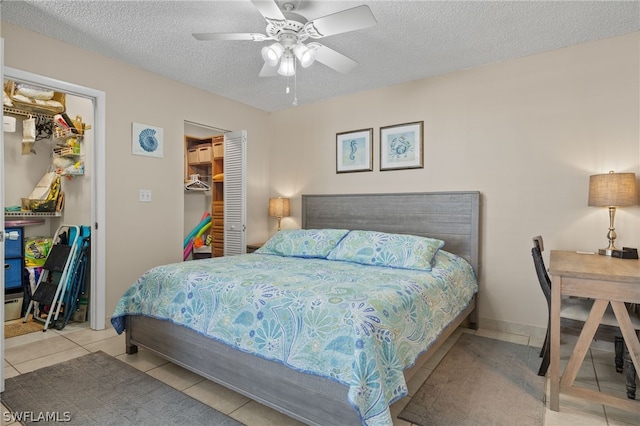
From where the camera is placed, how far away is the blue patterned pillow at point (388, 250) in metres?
2.70

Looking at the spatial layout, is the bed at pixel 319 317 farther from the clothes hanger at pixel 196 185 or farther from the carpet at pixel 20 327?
the clothes hanger at pixel 196 185

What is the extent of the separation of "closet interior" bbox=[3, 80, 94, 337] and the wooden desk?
12.7ft

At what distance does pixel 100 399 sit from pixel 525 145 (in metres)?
3.71

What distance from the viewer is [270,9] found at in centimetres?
193

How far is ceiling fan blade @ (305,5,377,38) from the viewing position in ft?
6.16

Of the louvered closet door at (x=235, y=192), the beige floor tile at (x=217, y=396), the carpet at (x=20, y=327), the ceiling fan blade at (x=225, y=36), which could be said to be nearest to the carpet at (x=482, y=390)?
the beige floor tile at (x=217, y=396)

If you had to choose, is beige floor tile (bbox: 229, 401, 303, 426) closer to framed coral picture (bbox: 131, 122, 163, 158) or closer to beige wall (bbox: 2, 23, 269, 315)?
beige wall (bbox: 2, 23, 269, 315)

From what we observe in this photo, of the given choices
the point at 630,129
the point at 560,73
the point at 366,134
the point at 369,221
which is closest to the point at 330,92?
the point at 366,134

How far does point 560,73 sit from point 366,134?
185cm

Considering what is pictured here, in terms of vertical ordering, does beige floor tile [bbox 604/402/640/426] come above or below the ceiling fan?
below

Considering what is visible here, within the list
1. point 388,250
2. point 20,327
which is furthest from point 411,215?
point 20,327

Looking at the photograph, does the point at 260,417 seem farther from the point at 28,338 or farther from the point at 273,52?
the point at 28,338

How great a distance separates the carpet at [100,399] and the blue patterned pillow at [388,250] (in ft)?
5.13

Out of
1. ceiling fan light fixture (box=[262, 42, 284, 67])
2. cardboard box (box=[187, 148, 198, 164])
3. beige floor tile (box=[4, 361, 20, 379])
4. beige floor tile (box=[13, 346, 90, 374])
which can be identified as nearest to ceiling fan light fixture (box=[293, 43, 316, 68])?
ceiling fan light fixture (box=[262, 42, 284, 67])
